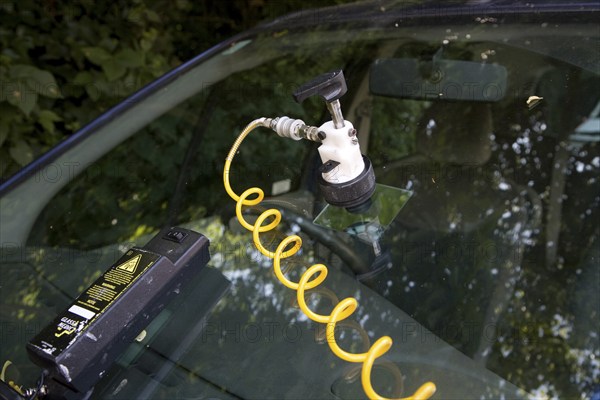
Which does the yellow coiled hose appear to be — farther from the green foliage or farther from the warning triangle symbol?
the green foliage

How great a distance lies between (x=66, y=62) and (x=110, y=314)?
2.70 m

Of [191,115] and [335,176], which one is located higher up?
[335,176]

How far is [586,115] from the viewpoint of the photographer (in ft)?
4.13

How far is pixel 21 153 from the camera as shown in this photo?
2.93 meters

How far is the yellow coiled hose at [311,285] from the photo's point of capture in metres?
0.88

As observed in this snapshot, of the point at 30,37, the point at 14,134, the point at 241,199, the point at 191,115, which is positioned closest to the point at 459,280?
the point at 241,199

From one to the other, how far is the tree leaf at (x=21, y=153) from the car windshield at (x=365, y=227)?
56.1 inches

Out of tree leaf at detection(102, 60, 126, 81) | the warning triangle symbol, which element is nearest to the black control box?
the warning triangle symbol

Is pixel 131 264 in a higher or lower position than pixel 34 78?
higher

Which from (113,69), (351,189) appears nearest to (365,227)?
(351,189)

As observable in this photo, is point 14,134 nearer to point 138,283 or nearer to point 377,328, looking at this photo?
point 138,283

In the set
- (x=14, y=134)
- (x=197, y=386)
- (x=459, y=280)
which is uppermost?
(x=197, y=386)

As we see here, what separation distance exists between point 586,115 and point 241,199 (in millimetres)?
761

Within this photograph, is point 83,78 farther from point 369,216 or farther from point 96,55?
point 369,216
